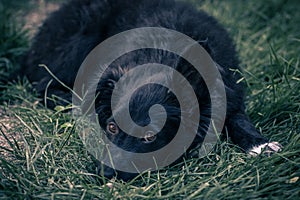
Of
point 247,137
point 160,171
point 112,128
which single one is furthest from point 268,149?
point 112,128

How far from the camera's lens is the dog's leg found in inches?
129

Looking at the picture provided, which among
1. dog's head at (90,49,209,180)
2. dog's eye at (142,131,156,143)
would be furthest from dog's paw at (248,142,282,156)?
dog's eye at (142,131,156,143)

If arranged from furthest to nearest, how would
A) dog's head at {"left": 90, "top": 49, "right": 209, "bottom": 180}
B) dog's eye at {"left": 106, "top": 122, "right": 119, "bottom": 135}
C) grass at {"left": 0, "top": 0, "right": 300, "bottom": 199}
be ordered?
1. dog's eye at {"left": 106, "top": 122, "right": 119, "bottom": 135}
2. dog's head at {"left": 90, "top": 49, "right": 209, "bottom": 180}
3. grass at {"left": 0, "top": 0, "right": 300, "bottom": 199}

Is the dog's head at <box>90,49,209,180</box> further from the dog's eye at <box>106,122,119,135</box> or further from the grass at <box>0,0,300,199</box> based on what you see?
the grass at <box>0,0,300,199</box>

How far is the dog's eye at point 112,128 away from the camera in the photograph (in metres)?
3.20

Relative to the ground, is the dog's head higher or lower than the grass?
higher

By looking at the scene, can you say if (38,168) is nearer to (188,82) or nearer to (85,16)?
(188,82)

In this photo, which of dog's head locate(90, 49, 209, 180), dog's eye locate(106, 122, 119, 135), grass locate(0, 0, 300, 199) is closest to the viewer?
grass locate(0, 0, 300, 199)

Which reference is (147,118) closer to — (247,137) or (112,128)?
(112,128)

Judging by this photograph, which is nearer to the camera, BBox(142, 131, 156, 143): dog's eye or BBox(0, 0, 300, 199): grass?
BBox(0, 0, 300, 199): grass

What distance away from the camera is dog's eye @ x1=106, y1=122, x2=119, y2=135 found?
3.20m

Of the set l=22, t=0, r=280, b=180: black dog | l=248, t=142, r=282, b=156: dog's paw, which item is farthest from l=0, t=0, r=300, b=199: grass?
l=22, t=0, r=280, b=180: black dog

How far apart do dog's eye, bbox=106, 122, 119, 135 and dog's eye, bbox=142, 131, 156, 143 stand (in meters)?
0.21

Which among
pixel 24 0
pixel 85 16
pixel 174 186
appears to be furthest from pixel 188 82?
pixel 24 0
